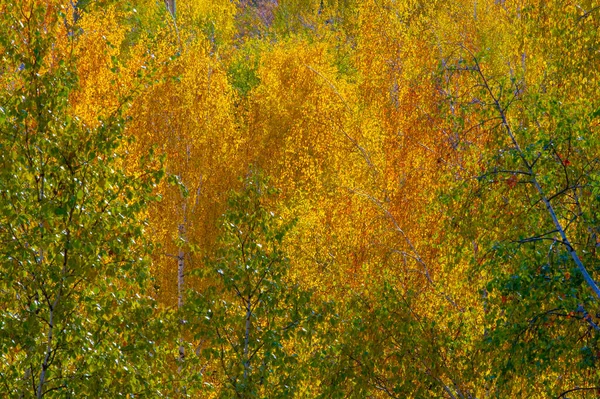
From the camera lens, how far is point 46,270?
813cm

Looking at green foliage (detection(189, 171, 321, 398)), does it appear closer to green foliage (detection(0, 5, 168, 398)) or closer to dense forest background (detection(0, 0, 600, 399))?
dense forest background (detection(0, 0, 600, 399))

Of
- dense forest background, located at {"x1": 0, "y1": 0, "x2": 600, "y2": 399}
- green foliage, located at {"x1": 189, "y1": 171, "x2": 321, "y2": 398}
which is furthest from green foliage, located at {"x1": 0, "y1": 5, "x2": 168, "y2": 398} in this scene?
green foliage, located at {"x1": 189, "y1": 171, "x2": 321, "y2": 398}

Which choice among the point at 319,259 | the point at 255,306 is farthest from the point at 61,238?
the point at 319,259

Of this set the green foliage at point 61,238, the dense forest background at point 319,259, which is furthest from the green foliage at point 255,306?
the green foliage at point 61,238

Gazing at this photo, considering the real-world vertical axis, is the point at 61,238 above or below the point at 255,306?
below

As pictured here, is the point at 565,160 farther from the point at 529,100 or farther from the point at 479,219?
the point at 529,100

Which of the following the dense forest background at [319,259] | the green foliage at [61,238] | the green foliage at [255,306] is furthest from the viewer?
the green foliage at [255,306]

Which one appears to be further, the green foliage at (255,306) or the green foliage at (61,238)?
the green foliage at (255,306)

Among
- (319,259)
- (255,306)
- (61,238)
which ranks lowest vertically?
(61,238)

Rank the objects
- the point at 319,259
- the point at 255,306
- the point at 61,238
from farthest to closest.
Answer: the point at 319,259
the point at 255,306
the point at 61,238

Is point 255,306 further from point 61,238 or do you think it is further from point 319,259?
point 319,259

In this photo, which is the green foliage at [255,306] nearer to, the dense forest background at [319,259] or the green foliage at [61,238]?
the dense forest background at [319,259]

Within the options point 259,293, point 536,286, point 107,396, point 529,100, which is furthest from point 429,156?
point 107,396

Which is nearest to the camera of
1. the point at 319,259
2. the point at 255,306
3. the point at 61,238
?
the point at 61,238
